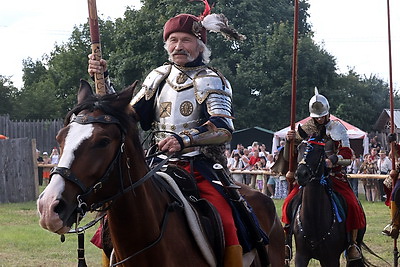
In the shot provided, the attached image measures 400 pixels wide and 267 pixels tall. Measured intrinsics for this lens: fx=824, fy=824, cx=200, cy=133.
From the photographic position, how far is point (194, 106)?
18.3 feet

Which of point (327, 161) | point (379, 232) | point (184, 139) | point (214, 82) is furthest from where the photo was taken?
point (379, 232)

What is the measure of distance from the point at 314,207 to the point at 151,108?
4.90 m

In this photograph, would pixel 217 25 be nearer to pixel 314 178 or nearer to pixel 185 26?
pixel 185 26

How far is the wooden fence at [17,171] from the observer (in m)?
24.7

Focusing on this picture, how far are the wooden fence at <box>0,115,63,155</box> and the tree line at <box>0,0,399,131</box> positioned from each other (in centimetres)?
426

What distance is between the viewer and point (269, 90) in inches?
1768

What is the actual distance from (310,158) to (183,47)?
434 centimetres

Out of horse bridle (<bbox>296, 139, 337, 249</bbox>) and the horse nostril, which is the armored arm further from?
horse bridle (<bbox>296, 139, 337, 249</bbox>)

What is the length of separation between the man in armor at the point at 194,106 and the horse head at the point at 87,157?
0.67 metres

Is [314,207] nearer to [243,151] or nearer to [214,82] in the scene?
[214,82]

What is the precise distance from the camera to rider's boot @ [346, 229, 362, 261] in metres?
10.2

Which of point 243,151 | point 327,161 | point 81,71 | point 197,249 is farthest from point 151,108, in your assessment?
point 81,71

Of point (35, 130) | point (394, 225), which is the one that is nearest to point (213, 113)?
point (394, 225)

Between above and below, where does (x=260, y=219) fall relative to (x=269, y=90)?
below
